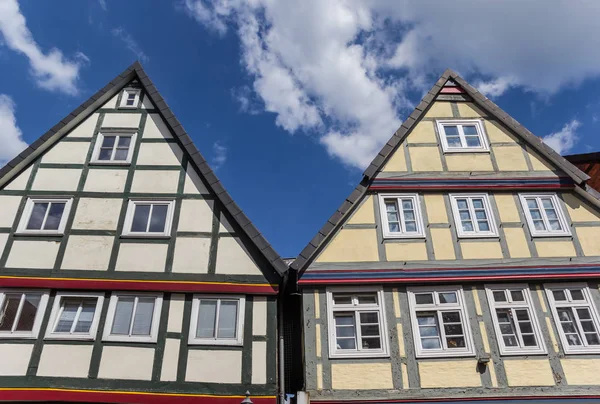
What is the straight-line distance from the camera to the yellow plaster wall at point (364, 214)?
38.0 ft

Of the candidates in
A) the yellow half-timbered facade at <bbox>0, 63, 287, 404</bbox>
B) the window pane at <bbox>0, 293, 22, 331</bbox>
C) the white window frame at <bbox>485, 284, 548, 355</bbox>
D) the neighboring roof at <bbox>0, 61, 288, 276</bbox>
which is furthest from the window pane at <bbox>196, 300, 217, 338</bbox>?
the white window frame at <bbox>485, 284, 548, 355</bbox>

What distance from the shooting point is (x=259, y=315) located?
1042 cm

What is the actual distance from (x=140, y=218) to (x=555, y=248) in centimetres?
1009

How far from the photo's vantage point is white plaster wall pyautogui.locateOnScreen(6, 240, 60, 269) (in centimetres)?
1065

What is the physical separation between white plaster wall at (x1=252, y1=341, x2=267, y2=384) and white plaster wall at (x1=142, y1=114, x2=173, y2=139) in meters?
6.11

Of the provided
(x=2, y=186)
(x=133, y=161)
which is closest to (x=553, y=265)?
(x=133, y=161)

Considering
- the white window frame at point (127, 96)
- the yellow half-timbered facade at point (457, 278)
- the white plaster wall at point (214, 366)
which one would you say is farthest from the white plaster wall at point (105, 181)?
the yellow half-timbered facade at point (457, 278)

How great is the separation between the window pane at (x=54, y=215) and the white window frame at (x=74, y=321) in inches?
69.6

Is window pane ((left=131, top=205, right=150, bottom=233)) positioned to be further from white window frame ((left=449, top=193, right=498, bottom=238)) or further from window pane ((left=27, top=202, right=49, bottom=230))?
white window frame ((left=449, top=193, right=498, bottom=238))

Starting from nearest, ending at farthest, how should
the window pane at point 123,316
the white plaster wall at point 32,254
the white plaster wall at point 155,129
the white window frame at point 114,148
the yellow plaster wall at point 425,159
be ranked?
1. the window pane at point 123,316
2. the white plaster wall at point 32,254
3. the white window frame at point 114,148
4. the yellow plaster wall at point 425,159
5. the white plaster wall at point 155,129

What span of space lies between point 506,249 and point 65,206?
10774 mm

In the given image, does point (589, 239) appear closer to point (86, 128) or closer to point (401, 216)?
point (401, 216)

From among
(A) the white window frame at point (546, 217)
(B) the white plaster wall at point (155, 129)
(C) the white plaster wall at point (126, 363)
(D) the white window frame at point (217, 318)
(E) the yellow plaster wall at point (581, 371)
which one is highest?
(B) the white plaster wall at point (155, 129)

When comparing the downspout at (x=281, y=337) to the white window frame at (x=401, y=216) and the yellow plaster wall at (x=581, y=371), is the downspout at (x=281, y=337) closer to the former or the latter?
the white window frame at (x=401, y=216)
